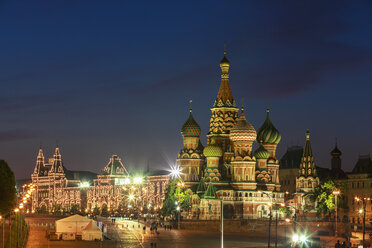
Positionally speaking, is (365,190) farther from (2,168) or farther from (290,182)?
(2,168)

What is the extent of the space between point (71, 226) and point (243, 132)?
35.9 m

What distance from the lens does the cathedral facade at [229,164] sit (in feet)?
329

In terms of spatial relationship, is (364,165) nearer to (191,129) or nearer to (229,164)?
(229,164)

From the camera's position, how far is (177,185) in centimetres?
10138

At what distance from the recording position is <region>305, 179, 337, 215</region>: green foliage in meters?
95.9

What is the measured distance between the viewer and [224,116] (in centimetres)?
10675

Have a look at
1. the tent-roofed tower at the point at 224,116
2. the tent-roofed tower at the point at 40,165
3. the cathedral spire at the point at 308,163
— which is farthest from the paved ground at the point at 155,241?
the tent-roofed tower at the point at 40,165

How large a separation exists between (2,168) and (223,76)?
43.1 metres

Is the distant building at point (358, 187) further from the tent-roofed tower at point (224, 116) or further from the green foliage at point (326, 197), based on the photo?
the tent-roofed tower at point (224, 116)

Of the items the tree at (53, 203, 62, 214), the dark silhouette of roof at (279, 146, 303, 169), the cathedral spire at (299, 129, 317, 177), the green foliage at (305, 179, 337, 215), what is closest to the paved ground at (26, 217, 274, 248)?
the green foliage at (305, 179, 337, 215)

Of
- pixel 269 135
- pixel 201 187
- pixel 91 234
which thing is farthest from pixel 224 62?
pixel 91 234

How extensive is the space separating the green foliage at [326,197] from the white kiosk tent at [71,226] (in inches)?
1440

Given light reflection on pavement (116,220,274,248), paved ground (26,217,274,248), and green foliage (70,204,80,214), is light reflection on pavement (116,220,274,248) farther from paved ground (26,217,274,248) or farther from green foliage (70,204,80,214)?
green foliage (70,204,80,214)

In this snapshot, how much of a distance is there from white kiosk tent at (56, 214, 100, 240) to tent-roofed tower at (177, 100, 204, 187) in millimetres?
34297
